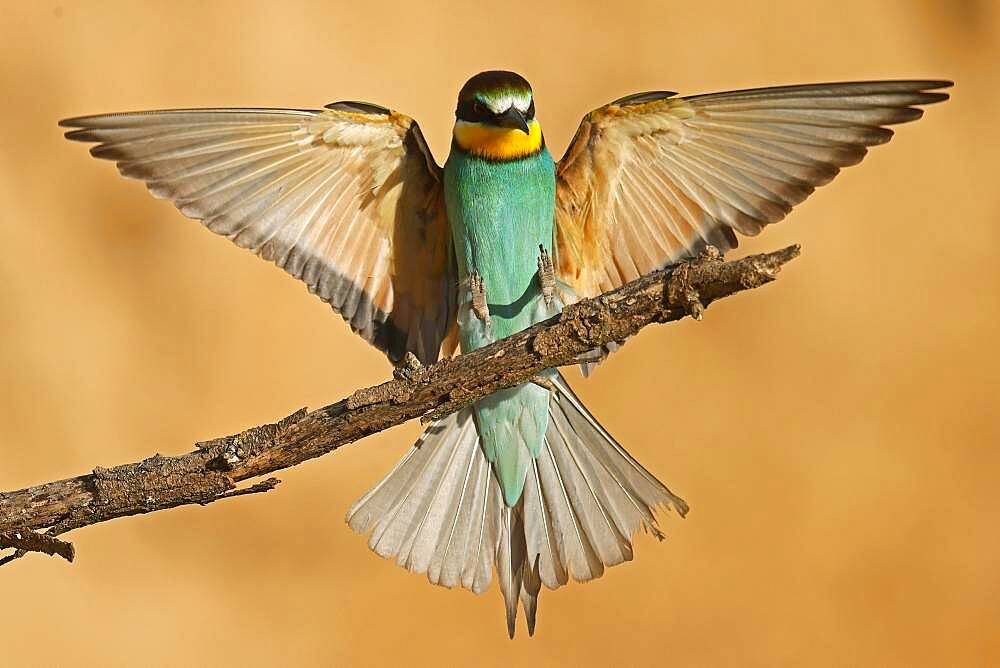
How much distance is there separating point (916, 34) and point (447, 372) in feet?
9.47

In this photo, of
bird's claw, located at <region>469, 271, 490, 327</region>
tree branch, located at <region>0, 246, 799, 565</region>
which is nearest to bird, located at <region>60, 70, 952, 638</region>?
bird's claw, located at <region>469, 271, 490, 327</region>

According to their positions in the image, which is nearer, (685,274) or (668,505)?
(685,274)

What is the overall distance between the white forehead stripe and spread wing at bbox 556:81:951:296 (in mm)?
105

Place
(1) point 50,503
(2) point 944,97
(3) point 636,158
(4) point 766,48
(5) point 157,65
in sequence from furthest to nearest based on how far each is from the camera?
(4) point 766,48
(5) point 157,65
(3) point 636,158
(2) point 944,97
(1) point 50,503

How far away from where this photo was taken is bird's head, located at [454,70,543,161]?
168 centimetres

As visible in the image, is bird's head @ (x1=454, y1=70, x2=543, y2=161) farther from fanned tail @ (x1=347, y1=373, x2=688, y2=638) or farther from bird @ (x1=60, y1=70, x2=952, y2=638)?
fanned tail @ (x1=347, y1=373, x2=688, y2=638)

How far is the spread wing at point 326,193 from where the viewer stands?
1.54m

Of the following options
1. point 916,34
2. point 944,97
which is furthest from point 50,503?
point 916,34

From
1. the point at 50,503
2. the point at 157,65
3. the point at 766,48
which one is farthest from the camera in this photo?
the point at 766,48

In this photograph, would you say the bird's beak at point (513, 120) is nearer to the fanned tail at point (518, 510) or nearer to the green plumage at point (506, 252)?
the green plumage at point (506, 252)

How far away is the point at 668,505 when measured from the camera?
168 centimetres

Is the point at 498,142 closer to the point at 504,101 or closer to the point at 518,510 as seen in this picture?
the point at 504,101

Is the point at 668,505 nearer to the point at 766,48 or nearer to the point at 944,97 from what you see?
the point at 944,97

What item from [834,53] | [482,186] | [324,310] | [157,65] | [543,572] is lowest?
[543,572]
